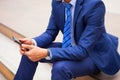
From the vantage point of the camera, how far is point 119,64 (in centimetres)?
135

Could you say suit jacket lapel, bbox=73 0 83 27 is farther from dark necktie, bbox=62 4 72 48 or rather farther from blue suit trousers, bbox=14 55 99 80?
blue suit trousers, bbox=14 55 99 80

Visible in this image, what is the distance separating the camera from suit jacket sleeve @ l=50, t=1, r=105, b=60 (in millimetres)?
1170

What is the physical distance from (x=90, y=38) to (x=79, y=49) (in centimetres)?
7

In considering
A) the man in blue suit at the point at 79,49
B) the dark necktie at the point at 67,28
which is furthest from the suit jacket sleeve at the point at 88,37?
the dark necktie at the point at 67,28

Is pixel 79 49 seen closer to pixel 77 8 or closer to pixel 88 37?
pixel 88 37

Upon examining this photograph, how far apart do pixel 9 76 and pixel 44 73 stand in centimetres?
28

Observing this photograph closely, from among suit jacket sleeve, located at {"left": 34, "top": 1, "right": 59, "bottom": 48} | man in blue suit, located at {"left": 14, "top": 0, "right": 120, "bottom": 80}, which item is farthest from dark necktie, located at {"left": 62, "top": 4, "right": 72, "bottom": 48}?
suit jacket sleeve, located at {"left": 34, "top": 1, "right": 59, "bottom": 48}

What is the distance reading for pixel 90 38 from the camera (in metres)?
1.18

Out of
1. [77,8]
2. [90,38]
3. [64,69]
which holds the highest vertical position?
[77,8]

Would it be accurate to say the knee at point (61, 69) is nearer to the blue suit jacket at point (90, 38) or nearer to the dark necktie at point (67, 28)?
the blue suit jacket at point (90, 38)

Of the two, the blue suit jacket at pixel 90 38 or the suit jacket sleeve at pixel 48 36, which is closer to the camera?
the blue suit jacket at pixel 90 38

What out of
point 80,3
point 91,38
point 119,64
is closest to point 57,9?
point 80,3

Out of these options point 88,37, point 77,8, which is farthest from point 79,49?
point 77,8

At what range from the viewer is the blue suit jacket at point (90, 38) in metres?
A: 1.17
